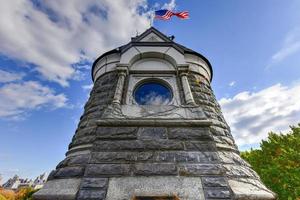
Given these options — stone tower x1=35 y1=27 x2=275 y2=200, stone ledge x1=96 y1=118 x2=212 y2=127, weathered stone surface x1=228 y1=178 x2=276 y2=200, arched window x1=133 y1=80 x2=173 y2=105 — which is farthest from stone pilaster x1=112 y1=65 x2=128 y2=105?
weathered stone surface x1=228 y1=178 x2=276 y2=200

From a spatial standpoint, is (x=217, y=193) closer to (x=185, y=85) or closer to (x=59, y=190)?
(x=185, y=85)

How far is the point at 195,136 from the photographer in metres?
3.97

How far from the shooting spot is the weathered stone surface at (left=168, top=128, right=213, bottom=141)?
3.95m

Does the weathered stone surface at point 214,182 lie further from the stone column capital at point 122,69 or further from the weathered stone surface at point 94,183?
the stone column capital at point 122,69

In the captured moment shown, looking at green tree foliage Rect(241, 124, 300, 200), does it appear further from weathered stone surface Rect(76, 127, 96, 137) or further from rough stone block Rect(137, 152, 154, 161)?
weathered stone surface Rect(76, 127, 96, 137)

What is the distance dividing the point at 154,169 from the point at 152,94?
7.53 feet

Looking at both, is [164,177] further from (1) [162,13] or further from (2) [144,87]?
(1) [162,13]

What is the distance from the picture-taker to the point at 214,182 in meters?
3.32

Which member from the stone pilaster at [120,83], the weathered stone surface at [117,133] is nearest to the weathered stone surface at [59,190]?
the weathered stone surface at [117,133]

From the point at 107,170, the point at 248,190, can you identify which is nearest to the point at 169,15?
the point at 107,170

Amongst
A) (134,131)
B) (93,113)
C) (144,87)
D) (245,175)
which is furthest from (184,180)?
(93,113)

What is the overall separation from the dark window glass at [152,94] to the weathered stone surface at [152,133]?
3.58 feet

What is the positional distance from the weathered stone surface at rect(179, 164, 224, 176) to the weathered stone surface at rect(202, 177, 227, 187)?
94 millimetres

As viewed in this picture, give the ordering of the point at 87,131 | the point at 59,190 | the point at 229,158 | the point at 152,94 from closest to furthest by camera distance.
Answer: the point at 59,190
the point at 229,158
the point at 87,131
the point at 152,94
